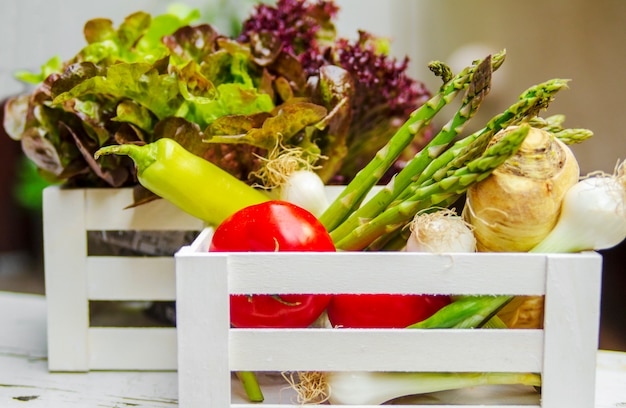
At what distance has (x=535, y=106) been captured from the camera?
20.9 inches

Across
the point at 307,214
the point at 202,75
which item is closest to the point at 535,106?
the point at 307,214

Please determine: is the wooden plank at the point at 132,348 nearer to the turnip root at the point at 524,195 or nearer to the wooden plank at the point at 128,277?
the wooden plank at the point at 128,277

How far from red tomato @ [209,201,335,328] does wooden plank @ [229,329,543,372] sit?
0.07 feet

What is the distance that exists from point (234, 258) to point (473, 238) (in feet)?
0.60

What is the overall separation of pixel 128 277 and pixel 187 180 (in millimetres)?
157

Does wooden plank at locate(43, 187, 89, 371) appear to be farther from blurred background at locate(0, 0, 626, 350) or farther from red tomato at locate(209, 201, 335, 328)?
blurred background at locate(0, 0, 626, 350)

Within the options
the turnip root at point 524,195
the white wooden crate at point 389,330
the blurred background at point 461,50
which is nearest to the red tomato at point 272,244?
the white wooden crate at point 389,330

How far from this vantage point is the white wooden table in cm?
61

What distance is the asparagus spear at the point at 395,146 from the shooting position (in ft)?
1.78

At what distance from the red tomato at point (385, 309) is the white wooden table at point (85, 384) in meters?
0.20

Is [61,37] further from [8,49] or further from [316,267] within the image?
[316,267]

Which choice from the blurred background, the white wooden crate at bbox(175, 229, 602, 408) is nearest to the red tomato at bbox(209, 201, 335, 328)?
the white wooden crate at bbox(175, 229, 602, 408)

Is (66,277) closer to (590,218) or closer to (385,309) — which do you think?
(385,309)

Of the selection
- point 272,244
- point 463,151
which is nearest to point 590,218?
point 463,151
